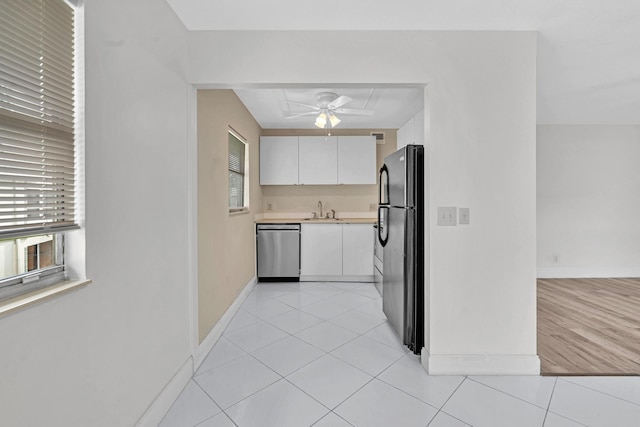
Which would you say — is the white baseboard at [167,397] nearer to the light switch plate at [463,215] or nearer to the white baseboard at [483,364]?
the white baseboard at [483,364]

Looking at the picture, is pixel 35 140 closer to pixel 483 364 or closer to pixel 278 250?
pixel 483 364

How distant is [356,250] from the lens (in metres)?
4.31

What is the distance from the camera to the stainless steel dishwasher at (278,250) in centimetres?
427

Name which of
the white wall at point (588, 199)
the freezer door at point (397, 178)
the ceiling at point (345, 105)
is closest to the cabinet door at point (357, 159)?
the ceiling at point (345, 105)

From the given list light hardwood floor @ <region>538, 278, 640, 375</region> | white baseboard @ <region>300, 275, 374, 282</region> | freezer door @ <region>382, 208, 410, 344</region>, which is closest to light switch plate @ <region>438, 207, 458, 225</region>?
freezer door @ <region>382, 208, 410, 344</region>

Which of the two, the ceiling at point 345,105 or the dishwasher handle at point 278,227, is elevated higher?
the ceiling at point 345,105

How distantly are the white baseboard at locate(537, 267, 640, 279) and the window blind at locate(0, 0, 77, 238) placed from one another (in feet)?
18.9

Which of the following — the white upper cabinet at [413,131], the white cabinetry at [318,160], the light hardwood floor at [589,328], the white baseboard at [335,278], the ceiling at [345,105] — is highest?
the ceiling at [345,105]

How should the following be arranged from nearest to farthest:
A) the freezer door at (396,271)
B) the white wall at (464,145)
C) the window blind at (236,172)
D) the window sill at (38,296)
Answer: the window sill at (38,296), the white wall at (464,145), the freezer door at (396,271), the window blind at (236,172)

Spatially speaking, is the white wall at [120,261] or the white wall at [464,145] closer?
the white wall at [120,261]

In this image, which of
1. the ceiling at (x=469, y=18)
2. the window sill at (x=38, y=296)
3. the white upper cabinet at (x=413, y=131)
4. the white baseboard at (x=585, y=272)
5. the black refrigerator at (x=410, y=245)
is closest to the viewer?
the window sill at (x=38, y=296)

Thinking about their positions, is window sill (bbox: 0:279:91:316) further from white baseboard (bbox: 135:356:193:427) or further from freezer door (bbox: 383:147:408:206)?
freezer door (bbox: 383:147:408:206)

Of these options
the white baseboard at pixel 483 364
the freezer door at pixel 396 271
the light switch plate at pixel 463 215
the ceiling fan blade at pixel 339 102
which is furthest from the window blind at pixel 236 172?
the white baseboard at pixel 483 364

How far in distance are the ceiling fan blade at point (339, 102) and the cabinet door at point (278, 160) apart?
1331 mm
